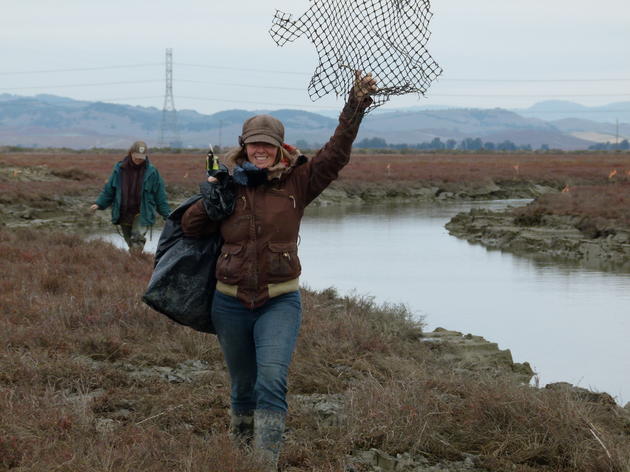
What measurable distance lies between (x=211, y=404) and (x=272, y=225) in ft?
6.55

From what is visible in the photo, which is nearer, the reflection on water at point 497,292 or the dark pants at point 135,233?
the reflection on water at point 497,292

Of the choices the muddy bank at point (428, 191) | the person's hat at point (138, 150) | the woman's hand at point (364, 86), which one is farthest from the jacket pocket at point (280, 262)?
the muddy bank at point (428, 191)

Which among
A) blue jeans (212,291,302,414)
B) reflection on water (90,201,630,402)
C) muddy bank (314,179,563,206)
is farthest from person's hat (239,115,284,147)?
muddy bank (314,179,563,206)

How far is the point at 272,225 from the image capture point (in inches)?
175

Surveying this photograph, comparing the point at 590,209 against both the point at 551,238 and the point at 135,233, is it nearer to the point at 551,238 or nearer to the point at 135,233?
the point at 551,238

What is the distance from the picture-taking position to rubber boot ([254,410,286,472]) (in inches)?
173

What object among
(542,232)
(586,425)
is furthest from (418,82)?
(542,232)

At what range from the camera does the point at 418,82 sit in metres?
4.71

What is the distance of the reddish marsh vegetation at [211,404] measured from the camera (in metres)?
4.48

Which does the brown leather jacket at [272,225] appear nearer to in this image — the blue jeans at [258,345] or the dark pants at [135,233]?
the blue jeans at [258,345]

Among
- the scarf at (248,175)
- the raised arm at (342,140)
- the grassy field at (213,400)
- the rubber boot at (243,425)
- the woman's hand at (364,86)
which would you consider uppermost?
the woman's hand at (364,86)

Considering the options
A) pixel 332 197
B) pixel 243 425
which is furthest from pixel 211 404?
pixel 332 197

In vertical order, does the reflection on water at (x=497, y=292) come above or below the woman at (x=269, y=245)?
below

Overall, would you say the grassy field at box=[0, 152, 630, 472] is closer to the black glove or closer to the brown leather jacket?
the brown leather jacket
